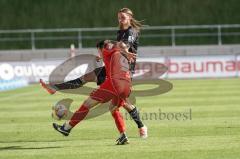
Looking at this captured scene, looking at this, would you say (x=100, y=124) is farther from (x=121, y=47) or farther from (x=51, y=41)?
(x=51, y=41)

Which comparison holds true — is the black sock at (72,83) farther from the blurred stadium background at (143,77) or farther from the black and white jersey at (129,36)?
the black and white jersey at (129,36)

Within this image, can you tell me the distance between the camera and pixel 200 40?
39312 mm

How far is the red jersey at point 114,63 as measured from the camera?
11219mm

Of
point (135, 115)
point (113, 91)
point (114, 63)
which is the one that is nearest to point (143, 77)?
point (135, 115)

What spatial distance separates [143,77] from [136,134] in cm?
1912

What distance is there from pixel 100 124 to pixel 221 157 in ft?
18.8

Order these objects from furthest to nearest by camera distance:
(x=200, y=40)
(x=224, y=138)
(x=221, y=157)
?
(x=200, y=40), (x=224, y=138), (x=221, y=157)

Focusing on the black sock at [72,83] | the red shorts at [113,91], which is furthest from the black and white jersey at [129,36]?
the black sock at [72,83]

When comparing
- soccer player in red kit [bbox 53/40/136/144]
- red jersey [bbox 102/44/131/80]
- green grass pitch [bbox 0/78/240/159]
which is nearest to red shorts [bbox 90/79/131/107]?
soccer player in red kit [bbox 53/40/136/144]

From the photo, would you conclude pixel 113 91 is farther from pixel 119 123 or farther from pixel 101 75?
pixel 101 75

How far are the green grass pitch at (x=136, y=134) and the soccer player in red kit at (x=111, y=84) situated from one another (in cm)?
61

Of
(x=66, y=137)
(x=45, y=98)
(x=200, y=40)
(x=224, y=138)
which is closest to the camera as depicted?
(x=224, y=138)

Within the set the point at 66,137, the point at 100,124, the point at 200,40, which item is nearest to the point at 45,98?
the point at 100,124

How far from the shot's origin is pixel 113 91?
11125mm
